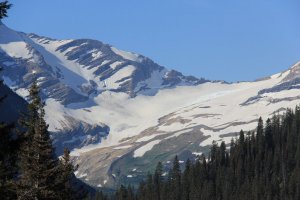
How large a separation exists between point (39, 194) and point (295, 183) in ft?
547

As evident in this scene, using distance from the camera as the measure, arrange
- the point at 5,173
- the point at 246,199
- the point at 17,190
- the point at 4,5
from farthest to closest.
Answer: the point at 246,199, the point at 17,190, the point at 5,173, the point at 4,5

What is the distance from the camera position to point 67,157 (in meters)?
36.8

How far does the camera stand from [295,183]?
189375 millimetres

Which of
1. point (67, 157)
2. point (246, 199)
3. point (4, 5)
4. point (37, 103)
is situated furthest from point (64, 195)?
point (246, 199)

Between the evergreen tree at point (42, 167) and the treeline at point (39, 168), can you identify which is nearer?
the treeline at point (39, 168)

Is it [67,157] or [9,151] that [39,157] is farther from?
[9,151]

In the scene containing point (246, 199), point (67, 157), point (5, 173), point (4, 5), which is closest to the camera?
point (4, 5)

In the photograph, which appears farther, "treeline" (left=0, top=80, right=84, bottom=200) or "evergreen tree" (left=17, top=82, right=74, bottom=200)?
"evergreen tree" (left=17, top=82, right=74, bottom=200)

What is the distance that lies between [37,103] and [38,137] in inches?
165

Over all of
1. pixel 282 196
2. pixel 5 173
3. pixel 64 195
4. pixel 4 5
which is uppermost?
pixel 4 5

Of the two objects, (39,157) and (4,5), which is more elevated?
(4,5)

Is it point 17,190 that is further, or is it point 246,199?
point 246,199

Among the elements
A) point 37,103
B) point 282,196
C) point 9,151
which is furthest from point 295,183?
point 9,151

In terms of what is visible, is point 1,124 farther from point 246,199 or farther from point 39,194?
point 246,199
